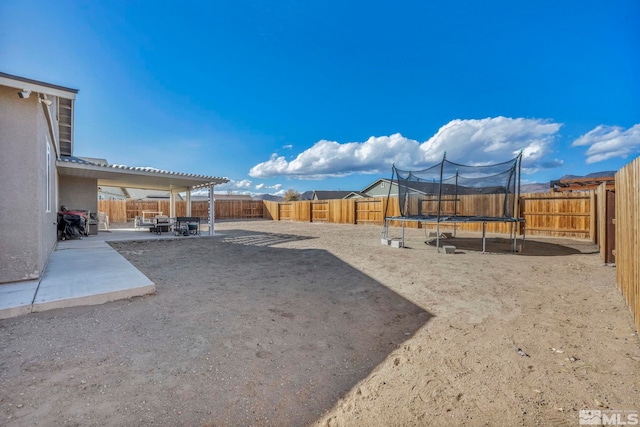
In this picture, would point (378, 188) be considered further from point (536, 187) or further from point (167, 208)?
point (536, 187)

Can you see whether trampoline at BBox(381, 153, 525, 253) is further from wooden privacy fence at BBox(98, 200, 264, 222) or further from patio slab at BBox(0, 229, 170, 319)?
wooden privacy fence at BBox(98, 200, 264, 222)

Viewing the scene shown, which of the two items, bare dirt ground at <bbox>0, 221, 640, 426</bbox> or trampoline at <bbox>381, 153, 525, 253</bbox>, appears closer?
bare dirt ground at <bbox>0, 221, 640, 426</bbox>

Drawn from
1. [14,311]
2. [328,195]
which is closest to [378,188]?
[328,195]

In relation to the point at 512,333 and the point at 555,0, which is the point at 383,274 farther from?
the point at 555,0

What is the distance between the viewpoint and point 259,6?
26.4 feet

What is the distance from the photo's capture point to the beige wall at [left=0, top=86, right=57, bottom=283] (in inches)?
141

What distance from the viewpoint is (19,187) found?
368 cm

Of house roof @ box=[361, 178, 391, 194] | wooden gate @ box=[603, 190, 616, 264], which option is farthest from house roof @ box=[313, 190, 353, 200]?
wooden gate @ box=[603, 190, 616, 264]

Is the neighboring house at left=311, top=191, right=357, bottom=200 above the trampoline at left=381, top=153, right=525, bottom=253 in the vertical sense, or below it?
above

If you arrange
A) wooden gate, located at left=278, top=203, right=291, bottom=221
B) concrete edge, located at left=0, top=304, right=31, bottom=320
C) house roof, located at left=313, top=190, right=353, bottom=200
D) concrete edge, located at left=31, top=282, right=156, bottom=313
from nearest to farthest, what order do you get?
concrete edge, located at left=0, top=304, right=31, bottom=320, concrete edge, located at left=31, top=282, right=156, bottom=313, wooden gate, located at left=278, top=203, right=291, bottom=221, house roof, located at left=313, top=190, right=353, bottom=200

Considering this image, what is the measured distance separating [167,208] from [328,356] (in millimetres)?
22255

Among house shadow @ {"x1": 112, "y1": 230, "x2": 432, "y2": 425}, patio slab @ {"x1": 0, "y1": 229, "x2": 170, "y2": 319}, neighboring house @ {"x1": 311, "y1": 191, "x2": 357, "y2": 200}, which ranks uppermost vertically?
neighboring house @ {"x1": 311, "y1": 191, "x2": 357, "y2": 200}

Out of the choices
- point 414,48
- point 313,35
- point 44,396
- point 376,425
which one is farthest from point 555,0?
point 44,396

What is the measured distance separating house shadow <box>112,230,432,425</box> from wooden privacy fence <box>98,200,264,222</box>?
1833cm
